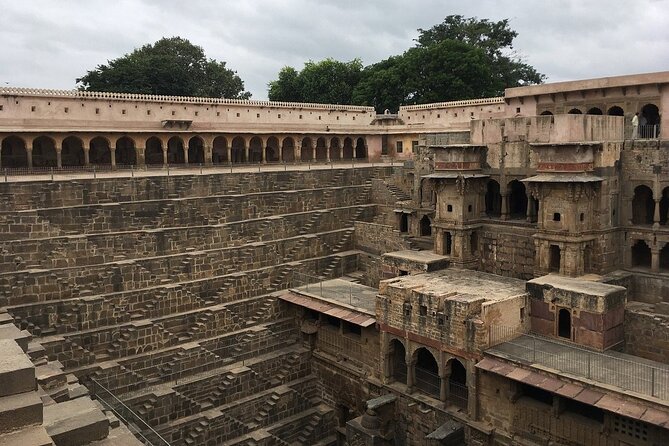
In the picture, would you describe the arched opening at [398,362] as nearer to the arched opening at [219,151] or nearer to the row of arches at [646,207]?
the row of arches at [646,207]

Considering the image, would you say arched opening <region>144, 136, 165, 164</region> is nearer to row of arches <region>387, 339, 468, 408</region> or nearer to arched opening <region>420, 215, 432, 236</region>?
arched opening <region>420, 215, 432, 236</region>

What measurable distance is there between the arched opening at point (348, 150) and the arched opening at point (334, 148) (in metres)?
0.54

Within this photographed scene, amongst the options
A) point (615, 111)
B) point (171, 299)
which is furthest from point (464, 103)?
point (171, 299)

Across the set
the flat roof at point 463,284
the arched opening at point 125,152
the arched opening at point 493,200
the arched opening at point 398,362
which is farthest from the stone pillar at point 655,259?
the arched opening at point 125,152

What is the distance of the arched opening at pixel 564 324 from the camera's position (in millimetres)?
19141

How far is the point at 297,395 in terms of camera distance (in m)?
23.0

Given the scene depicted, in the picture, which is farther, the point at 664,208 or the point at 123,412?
the point at 664,208

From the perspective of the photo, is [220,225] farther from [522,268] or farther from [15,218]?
[522,268]

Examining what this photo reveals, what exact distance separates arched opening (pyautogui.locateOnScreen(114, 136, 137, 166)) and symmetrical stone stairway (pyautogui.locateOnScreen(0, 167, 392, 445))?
370 inches

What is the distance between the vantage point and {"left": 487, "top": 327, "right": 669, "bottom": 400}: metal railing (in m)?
15.5

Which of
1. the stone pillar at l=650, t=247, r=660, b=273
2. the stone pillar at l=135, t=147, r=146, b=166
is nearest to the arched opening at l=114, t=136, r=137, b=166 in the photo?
the stone pillar at l=135, t=147, r=146, b=166

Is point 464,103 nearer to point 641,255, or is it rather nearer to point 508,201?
point 508,201

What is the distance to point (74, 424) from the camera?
1094 cm

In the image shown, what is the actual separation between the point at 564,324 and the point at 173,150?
25355 mm
